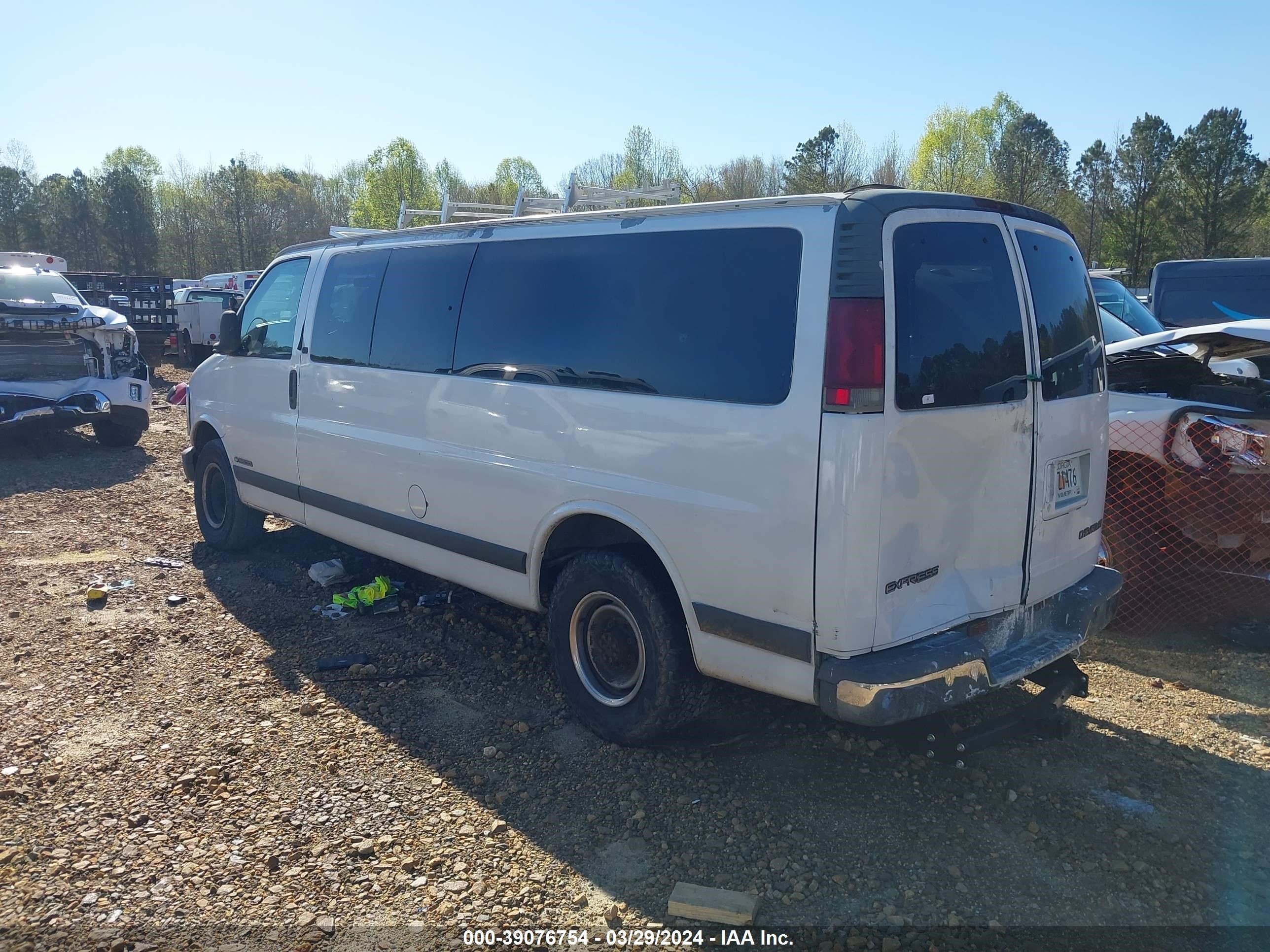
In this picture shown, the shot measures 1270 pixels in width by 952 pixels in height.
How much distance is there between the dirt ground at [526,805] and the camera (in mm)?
2979

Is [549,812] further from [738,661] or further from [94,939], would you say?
[94,939]

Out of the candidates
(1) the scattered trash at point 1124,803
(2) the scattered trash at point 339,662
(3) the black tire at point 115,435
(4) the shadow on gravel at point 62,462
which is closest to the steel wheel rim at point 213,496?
(2) the scattered trash at point 339,662

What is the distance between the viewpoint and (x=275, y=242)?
51.8m

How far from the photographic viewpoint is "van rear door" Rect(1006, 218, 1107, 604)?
3680 millimetres

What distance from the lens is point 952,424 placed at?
10.7 feet

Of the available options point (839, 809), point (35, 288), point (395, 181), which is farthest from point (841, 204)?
point (395, 181)

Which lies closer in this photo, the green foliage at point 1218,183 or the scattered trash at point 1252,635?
the scattered trash at point 1252,635

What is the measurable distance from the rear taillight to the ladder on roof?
7.76ft

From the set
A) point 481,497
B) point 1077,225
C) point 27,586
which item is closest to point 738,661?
point 481,497

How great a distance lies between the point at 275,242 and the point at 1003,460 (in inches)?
2146

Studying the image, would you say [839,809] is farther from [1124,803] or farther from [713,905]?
[1124,803]

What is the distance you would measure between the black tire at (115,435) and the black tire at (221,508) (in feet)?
16.0

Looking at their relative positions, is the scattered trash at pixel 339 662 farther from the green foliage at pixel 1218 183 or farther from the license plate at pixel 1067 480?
the green foliage at pixel 1218 183

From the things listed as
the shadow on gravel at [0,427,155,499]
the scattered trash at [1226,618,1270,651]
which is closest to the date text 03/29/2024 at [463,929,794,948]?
the scattered trash at [1226,618,1270,651]
